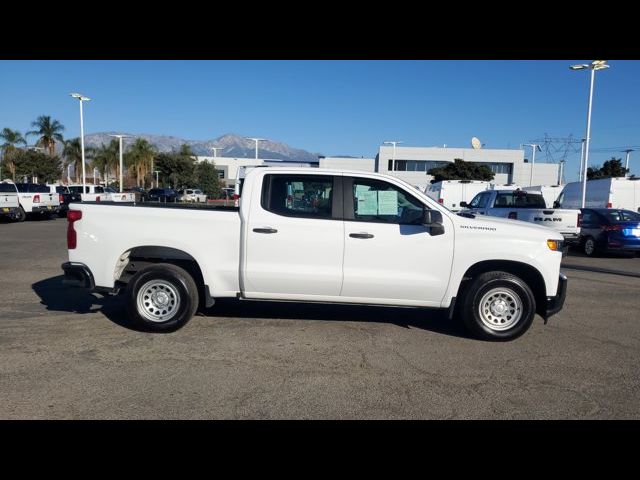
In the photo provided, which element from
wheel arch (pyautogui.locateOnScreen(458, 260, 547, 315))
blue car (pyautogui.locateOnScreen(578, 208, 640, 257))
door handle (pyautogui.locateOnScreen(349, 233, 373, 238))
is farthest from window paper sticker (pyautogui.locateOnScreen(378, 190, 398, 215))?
blue car (pyautogui.locateOnScreen(578, 208, 640, 257))

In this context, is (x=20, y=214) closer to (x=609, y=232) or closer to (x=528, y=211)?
(x=528, y=211)

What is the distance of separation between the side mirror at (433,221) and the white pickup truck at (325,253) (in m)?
0.01

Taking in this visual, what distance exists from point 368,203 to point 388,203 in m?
0.24

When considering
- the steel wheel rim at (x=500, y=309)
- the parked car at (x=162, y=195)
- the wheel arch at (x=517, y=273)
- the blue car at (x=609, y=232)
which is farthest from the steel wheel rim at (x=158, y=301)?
the parked car at (x=162, y=195)

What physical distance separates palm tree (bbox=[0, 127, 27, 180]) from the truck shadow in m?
55.1

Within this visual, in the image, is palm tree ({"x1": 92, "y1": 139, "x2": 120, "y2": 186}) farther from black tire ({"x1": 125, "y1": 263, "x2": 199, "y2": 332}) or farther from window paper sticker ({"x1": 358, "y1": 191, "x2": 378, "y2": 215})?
window paper sticker ({"x1": 358, "y1": 191, "x2": 378, "y2": 215})

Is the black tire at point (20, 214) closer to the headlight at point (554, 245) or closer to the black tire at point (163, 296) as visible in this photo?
the black tire at point (163, 296)

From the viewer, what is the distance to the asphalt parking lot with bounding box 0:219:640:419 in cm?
Result: 402

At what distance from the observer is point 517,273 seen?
5.95 m
